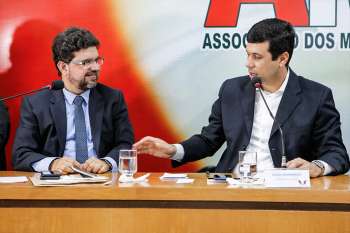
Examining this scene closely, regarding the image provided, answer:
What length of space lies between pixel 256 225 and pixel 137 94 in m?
1.95

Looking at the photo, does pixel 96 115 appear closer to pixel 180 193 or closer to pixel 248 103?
pixel 248 103

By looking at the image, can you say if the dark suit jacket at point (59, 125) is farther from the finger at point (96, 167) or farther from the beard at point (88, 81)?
the finger at point (96, 167)

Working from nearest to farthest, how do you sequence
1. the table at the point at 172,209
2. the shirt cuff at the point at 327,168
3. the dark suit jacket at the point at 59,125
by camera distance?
the table at the point at 172,209
the shirt cuff at the point at 327,168
the dark suit jacket at the point at 59,125

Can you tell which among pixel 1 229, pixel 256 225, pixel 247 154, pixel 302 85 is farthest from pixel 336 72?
pixel 1 229

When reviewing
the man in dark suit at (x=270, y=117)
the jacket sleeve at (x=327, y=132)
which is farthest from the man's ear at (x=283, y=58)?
the jacket sleeve at (x=327, y=132)

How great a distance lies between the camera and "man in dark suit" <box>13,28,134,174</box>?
11.9 ft

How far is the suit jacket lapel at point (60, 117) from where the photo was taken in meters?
3.62

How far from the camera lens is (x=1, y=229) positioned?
8.50 feet

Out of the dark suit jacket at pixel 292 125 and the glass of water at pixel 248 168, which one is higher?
the dark suit jacket at pixel 292 125

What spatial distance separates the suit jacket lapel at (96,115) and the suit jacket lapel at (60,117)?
0.57 ft

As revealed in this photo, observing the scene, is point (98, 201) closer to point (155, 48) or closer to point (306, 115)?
point (306, 115)

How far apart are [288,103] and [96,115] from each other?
123 cm

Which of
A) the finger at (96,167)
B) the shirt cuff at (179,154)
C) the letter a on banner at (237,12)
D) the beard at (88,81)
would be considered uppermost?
the letter a on banner at (237,12)

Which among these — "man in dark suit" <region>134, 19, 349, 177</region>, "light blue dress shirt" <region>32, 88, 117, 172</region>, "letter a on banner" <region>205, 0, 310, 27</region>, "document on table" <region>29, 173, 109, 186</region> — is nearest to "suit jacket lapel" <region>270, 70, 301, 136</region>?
"man in dark suit" <region>134, 19, 349, 177</region>
